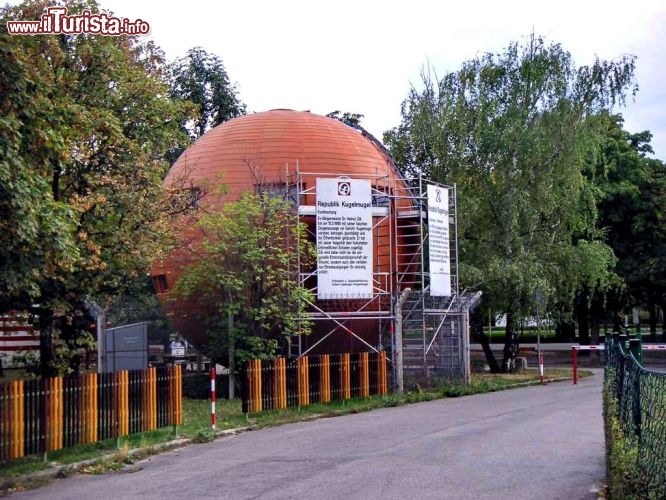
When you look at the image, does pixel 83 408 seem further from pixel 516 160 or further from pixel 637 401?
pixel 516 160

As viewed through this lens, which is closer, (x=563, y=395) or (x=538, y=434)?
(x=538, y=434)

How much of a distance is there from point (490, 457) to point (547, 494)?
232 centimetres

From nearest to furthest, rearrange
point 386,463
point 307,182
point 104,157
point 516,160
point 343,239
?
point 386,463, point 104,157, point 343,239, point 307,182, point 516,160

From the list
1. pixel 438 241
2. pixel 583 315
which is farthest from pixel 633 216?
pixel 438 241

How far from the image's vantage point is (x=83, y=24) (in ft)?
53.8

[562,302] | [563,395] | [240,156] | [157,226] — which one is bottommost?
[563,395]

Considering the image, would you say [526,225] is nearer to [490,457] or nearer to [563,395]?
[563,395]

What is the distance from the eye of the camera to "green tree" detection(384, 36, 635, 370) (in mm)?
26969

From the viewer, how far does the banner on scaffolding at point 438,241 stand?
21453 millimetres

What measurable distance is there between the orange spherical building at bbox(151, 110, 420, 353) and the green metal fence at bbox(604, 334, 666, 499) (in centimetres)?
1207

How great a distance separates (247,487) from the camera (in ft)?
30.0

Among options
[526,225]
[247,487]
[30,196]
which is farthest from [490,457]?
[526,225]

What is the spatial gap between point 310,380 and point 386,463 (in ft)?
23.0

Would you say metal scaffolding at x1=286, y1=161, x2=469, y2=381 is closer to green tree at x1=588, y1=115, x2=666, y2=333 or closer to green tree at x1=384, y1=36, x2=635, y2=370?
green tree at x1=384, y1=36, x2=635, y2=370
